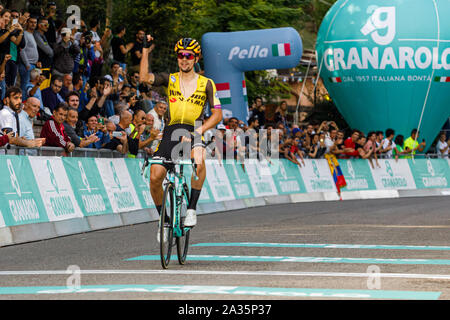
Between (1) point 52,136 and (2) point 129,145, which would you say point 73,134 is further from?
(2) point 129,145

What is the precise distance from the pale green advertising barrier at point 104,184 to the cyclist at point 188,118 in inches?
137

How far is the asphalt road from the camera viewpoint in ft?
26.7

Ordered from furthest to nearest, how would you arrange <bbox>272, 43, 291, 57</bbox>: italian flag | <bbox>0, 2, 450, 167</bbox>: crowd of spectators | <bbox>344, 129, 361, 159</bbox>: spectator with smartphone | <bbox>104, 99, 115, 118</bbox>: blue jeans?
<bbox>344, 129, 361, 159</bbox>: spectator with smartphone → <bbox>272, 43, 291, 57</bbox>: italian flag → <bbox>104, 99, 115, 118</bbox>: blue jeans → <bbox>0, 2, 450, 167</bbox>: crowd of spectators

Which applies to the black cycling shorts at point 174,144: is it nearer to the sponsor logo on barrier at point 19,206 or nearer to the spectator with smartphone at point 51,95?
the sponsor logo on barrier at point 19,206

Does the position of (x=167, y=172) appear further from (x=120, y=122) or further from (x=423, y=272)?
(x=120, y=122)

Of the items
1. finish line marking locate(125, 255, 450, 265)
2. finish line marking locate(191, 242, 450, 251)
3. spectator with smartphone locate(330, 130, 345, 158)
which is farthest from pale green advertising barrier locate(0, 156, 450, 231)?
finish line marking locate(125, 255, 450, 265)

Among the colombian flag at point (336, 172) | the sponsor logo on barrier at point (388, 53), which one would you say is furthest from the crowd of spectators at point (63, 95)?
the sponsor logo on barrier at point (388, 53)

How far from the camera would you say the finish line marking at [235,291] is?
7.81 metres

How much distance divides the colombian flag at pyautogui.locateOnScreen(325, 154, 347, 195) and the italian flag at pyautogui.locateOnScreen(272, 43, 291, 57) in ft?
11.7

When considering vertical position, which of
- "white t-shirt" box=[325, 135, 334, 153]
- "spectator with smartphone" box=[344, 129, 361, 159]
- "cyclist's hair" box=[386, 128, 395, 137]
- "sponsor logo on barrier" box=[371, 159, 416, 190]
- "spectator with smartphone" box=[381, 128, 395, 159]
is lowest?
"sponsor logo on barrier" box=[371, 159, 416, 190]

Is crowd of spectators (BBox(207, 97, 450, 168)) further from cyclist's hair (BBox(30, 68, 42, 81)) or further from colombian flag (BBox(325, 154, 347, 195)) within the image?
cyclist's hair (BBox(30, 68, 42, 81))

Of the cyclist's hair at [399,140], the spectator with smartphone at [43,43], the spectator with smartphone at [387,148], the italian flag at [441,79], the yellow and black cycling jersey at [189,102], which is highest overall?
the spectator with smartphone at [43,43]

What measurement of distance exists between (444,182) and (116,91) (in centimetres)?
1478

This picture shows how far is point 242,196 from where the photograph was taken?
22.8m
